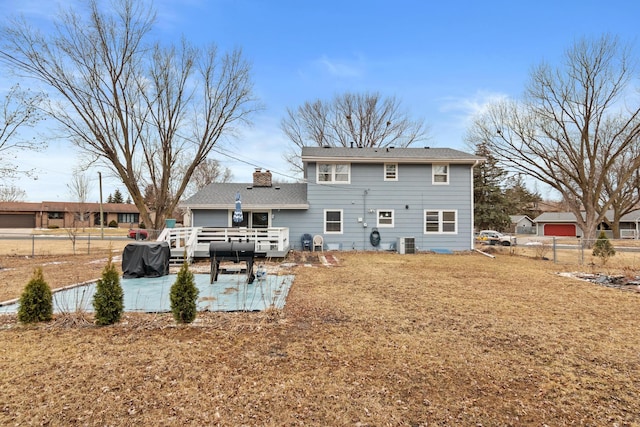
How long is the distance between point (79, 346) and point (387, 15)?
13.7 meters

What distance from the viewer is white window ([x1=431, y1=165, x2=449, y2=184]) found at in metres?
16.0

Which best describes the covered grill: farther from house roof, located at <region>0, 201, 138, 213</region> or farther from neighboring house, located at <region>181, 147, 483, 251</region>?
house roof, located at <region>0, 201, 138, 213</region>

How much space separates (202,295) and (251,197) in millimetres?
9655

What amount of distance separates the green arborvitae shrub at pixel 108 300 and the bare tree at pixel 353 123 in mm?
23050

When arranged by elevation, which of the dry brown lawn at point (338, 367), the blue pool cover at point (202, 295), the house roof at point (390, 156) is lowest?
the dry brown lawn at point (338, 367)

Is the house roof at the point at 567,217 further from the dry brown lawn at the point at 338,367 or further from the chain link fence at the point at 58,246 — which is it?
the chain link fence at the point at 58,246

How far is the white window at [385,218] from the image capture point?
15867mm

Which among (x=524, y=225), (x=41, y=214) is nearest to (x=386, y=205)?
(x=524, y=225)

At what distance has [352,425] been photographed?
2.52m

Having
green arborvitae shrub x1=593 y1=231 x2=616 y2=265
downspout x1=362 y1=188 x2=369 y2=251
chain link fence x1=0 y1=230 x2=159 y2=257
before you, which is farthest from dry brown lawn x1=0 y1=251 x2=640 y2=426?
downspout x1=362 y1=188 x2=369 y2=251

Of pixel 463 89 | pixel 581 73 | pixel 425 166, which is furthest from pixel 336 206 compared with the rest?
pixel 581 73

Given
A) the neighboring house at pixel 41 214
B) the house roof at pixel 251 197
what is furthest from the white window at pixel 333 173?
the neighboring house at pixel 41 214

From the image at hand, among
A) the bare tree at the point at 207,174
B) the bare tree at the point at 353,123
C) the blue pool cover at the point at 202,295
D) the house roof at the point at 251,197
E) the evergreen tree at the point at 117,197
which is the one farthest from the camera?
the evergreen tree at the point at 117,197

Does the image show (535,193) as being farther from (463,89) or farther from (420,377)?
(420,377)
